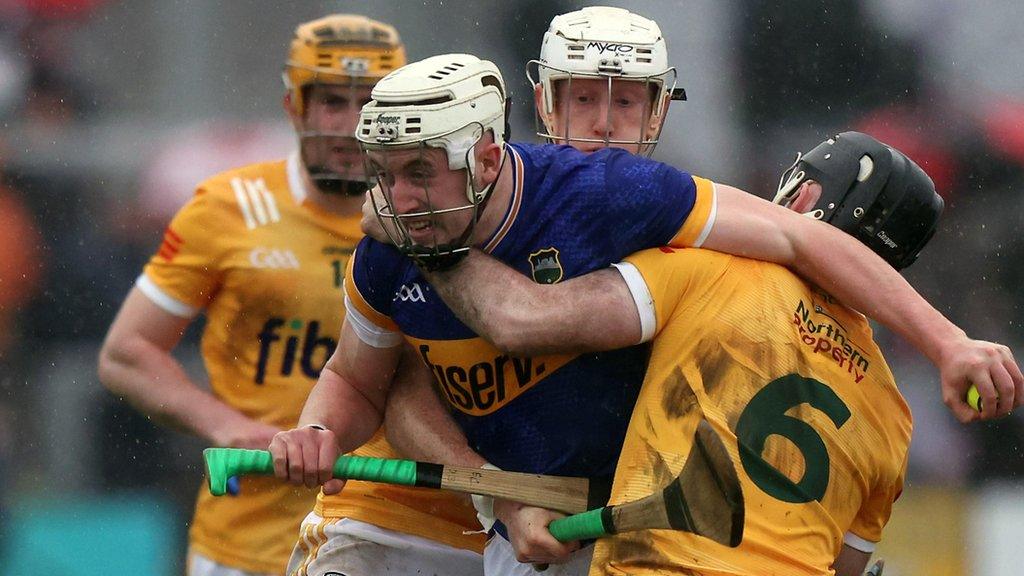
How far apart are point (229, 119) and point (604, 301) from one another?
15.1 ft

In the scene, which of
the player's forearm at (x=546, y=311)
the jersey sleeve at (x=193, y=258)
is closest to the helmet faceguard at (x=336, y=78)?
the jersey sleeve at (x=193, y=258)

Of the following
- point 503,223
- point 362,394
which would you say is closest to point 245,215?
point 362,394

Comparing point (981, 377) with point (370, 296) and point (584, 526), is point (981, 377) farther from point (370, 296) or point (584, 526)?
point (370, 296)

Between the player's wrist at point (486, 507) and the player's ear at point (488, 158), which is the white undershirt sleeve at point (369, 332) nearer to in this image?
the player's wrist at point (486, 507)

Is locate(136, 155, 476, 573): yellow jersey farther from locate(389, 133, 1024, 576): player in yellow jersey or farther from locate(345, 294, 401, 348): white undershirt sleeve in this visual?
locate(389, 133, 1024, 576): player in yellow jersey

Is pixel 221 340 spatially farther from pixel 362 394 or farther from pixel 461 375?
pixel 461 375

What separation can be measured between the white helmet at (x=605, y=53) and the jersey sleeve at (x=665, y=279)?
3.45 ft

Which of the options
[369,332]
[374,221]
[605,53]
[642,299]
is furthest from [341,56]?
[642,299]

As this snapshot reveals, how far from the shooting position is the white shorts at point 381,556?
395 centimetres

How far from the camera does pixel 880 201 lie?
3.50 metres

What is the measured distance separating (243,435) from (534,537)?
1991mm

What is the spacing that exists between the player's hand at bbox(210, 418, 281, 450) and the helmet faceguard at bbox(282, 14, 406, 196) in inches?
30.1

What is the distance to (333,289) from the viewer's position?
5.20m

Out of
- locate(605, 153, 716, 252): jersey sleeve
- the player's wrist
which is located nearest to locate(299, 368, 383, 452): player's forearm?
the player's wrist
